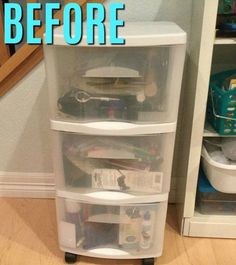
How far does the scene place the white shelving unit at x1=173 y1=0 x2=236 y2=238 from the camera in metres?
0.83

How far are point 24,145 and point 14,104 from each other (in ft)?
0.55

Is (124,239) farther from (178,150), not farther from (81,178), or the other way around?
(178,150)

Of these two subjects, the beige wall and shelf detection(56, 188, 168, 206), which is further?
the beige wall

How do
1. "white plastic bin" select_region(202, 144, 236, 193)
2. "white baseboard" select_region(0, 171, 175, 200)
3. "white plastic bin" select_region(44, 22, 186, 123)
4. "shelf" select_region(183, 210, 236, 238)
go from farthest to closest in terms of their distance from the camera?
"white baseboard" select_region(0, 171, 175, 200) < "shelf" select_region(183, 210, 236, 238) < "white plastic bin" select_region(202, 144, 236, 193) < "white plastic bin" select_region(44, 22, 186, 123)

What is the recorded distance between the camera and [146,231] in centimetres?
94

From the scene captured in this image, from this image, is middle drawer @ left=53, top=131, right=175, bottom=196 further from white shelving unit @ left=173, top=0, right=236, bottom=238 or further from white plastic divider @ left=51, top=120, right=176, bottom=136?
white shelving unit @ left=173, top=0, right=236, bottom=238

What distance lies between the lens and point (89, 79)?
0.78 m

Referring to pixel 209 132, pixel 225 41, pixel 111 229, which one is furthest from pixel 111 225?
pixel 225 41

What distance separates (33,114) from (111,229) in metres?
0.50

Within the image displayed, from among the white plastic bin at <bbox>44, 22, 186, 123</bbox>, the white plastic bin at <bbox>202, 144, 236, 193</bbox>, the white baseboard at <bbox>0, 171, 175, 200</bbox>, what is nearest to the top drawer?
the white plastic bin at <bbox>44, 22, 186, 123</bbox>

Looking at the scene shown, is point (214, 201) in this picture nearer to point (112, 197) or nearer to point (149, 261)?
point (149, 261)

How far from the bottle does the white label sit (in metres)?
0.09

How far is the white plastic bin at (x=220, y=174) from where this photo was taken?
3.10ft

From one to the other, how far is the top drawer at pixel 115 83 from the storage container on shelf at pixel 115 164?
63mm
